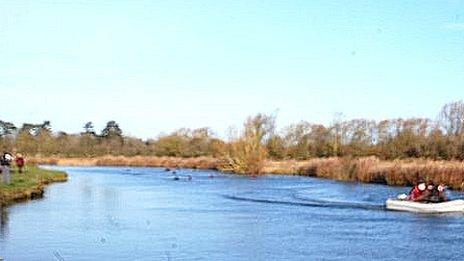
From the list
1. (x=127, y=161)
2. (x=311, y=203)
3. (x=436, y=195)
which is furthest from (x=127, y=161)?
(x=436, y=195)

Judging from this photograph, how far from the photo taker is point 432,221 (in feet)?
75.9

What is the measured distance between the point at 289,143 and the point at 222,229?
1946 inches

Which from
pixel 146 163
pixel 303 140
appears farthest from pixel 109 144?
pixel 303 140

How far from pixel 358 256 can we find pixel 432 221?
8.47 metres

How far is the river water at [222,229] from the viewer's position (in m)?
15.8

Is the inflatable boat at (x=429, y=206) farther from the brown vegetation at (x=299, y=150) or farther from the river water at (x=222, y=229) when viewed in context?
the brown vegetation at (x=299, y=150)

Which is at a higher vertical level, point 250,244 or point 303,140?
point 303,140

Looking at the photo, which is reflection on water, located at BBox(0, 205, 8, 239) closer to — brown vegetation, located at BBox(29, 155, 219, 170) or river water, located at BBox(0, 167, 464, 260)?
river water, located at BBox(0, 167, 464, 260)

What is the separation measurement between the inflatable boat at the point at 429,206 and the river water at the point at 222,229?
2.35 ft

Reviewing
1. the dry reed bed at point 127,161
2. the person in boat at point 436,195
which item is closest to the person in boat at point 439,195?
the person in boat at point 436,195

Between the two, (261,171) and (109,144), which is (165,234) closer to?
(261,171)

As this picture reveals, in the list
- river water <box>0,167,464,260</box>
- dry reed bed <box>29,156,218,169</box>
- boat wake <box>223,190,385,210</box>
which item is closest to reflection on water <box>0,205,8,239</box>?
river water <box>0,167,464,260</box>

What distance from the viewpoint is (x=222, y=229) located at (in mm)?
20156

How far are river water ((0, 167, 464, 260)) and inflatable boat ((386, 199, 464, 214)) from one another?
716 millimetres
